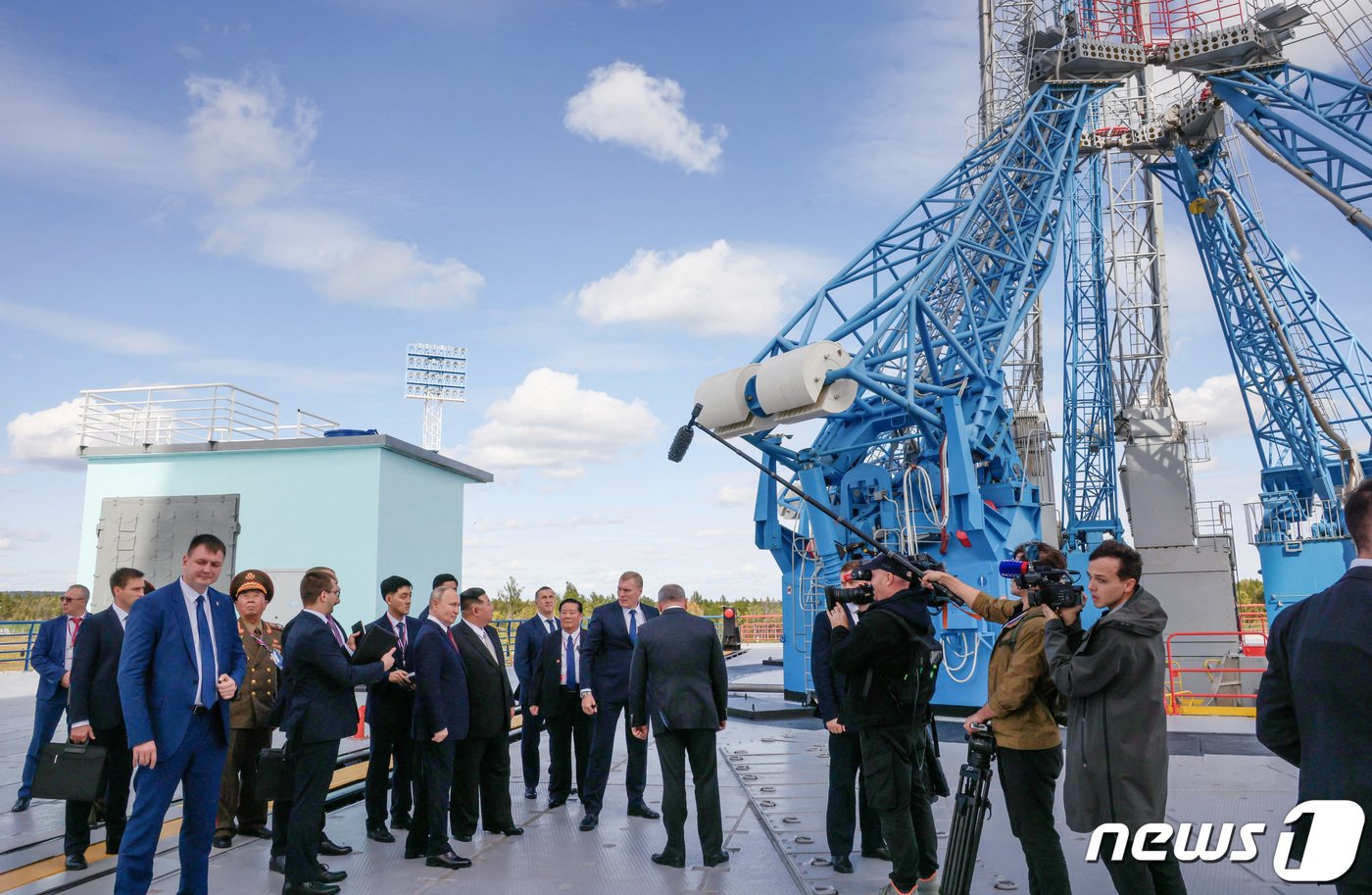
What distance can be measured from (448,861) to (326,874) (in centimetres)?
73

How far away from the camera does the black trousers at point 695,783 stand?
19.2 ft

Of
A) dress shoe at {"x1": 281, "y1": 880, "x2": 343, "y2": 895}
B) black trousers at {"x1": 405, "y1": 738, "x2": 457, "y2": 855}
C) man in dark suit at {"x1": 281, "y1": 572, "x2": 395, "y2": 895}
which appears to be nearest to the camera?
dress shoe at {"x1": 281, "y1": 880, "x2": 343, "y2": 895}

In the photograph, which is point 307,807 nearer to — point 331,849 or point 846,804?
point 331,849

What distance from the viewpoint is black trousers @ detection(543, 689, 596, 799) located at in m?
7.79

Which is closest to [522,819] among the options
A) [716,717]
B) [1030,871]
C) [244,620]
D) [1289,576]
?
[716,717]

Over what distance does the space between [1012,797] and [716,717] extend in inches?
88.4

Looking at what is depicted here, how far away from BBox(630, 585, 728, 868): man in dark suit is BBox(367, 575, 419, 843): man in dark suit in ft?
5.72

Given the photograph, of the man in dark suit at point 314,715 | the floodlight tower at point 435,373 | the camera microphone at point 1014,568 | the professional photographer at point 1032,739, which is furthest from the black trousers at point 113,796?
the floodlight tower at point 435,373

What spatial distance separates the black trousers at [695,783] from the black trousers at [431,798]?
1.43m

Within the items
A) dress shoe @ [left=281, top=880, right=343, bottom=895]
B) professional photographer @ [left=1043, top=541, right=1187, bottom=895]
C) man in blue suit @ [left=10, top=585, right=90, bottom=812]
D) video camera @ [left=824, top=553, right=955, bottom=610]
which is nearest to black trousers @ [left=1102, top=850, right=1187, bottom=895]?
professional photographer @ [left=1043, top=541, right=1187, bottom=895]

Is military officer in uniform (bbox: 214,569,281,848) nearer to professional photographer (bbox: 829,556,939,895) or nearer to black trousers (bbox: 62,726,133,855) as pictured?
black trousers (bbox: 62,726,133,855)

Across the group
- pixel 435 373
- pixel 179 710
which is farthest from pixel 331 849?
pixel 435 373

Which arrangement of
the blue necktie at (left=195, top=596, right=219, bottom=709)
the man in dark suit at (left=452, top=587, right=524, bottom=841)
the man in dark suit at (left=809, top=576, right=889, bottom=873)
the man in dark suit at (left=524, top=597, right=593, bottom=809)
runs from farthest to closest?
the man in dark suit at (left=524, top=597, right=593, bottom=809) < the man in dark suit at (left=452, top=587, right=524, bottom=841) < the man in dark suit at (left=809, top=576, right=889, bottom=873) < the blue necktie at (left=195, top=596, right=219, bottom=709)

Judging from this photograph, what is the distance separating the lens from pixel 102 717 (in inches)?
239
